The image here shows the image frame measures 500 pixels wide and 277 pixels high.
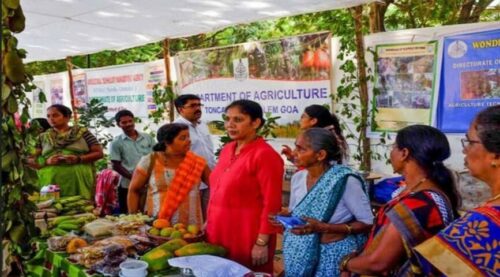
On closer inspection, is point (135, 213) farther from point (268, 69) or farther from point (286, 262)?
point (268, 69)

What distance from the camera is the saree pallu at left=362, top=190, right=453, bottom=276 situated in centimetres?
154

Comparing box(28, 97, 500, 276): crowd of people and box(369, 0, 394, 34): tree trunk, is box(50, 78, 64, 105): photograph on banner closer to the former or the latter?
box(28, 97, 500, 276): crowd of people

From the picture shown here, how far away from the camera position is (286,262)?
2.34m

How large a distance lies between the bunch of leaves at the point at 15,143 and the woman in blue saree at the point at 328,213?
1091 mm

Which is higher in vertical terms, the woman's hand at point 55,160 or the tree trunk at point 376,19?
the tree trunk at point 376,19

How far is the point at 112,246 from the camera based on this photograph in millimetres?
2354

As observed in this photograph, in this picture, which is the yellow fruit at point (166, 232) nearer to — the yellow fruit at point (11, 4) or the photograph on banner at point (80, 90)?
the yellow fruit at point (11, 4)

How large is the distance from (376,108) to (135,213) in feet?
7.42

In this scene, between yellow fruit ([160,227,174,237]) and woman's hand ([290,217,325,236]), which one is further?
yellow fruit ([160,227,174,237])

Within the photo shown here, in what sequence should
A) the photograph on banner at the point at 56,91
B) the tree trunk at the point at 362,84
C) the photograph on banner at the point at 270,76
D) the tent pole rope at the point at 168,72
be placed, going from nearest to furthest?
the tree trunk at the point at 362,84
the photograph on banner at the point at 270,76
the tent pole rope at the point at 168,72
the photograph on banner at the point at 56,91

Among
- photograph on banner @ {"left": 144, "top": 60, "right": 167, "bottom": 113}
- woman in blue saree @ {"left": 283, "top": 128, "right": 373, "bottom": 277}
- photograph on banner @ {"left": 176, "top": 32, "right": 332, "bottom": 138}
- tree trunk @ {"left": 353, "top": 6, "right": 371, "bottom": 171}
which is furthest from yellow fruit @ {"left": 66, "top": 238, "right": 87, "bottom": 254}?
photograph on banner @ {"left": 144, "top": 60, "right": 167, "bottom": 113}

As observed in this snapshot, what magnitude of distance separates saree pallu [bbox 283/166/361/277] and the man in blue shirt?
265cm

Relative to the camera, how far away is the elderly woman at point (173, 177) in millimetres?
3082

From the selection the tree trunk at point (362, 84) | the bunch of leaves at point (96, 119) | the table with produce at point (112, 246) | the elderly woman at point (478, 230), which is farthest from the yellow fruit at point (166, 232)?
the bunch of leaves at point (96, 119)
